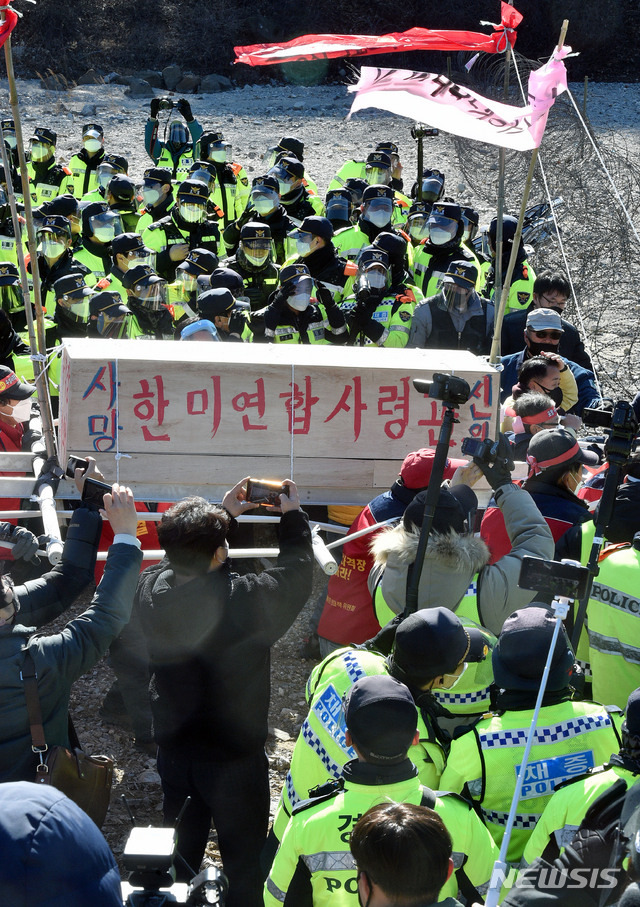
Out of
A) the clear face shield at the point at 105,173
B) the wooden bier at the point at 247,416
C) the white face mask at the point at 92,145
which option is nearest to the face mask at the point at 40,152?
the white face mask at the point at 92,145

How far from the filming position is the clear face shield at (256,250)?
871 cm

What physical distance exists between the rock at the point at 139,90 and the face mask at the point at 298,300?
77.5ft

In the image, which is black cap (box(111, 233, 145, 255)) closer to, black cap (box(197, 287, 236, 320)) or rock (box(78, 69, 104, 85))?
black cap (box(197, 287, 236, 320))

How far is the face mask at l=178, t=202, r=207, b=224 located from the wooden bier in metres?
6.25

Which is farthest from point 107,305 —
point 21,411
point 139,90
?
point 139,90

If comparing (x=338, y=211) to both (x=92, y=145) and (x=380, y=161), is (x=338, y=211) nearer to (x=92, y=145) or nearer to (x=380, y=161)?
(x=380, y=161)

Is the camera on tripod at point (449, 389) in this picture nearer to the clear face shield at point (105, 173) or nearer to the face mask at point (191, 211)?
the face mask at point (191, 211)

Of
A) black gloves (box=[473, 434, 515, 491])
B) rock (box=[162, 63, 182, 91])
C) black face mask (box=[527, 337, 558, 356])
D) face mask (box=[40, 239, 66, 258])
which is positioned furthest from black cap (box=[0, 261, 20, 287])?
rock (box=[162, 63, 182, 91])

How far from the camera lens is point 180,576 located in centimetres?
317

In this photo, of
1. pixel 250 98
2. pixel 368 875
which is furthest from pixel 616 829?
pixel 250 98

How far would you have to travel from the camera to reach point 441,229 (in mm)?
8789

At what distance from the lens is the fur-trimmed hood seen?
3.26m

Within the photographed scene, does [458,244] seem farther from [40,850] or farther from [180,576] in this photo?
[40,850]

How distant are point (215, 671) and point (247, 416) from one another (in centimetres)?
125
